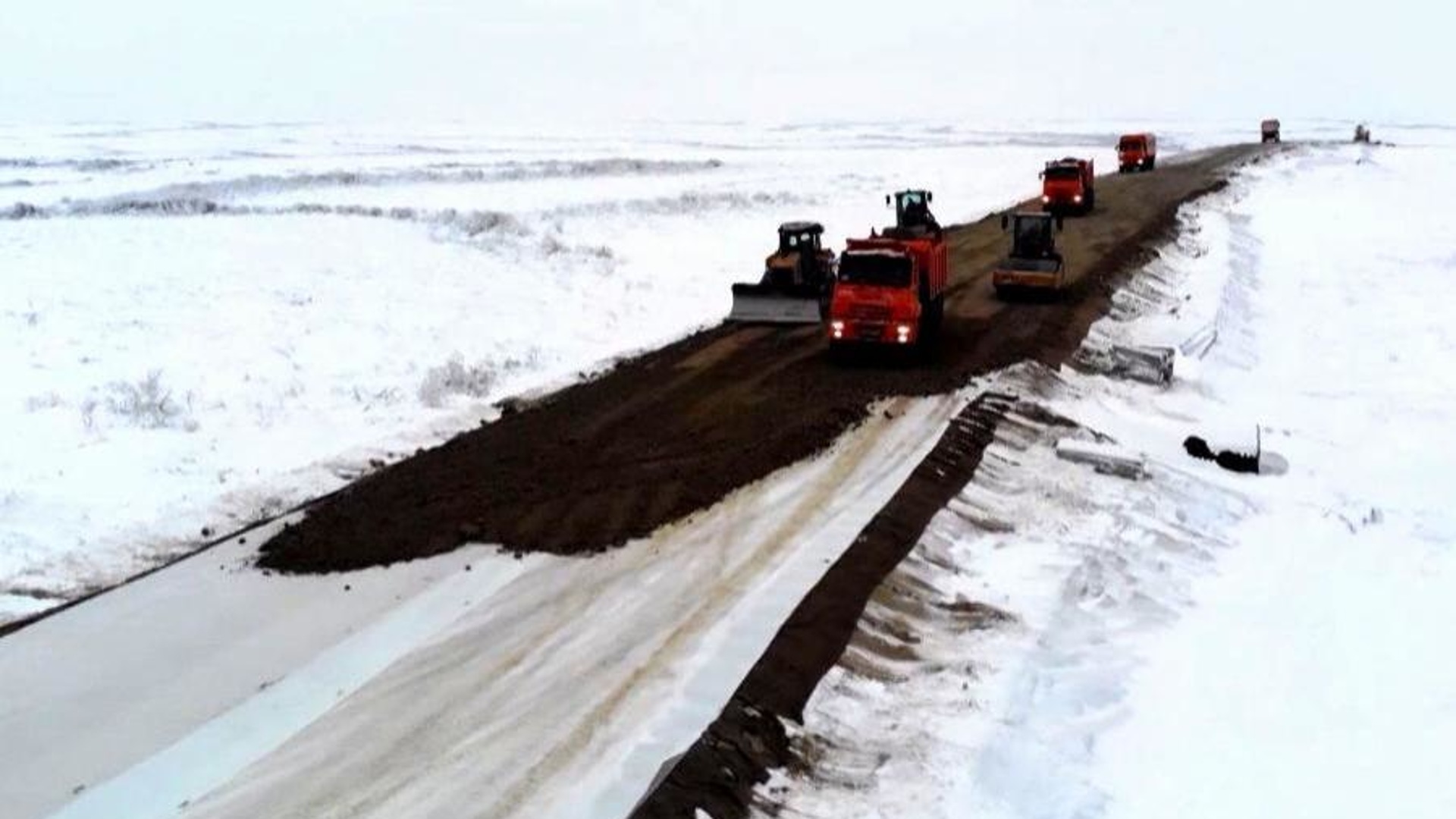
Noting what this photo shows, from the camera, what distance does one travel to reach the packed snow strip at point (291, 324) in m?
17.0

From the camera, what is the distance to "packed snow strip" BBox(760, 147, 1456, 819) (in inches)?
424

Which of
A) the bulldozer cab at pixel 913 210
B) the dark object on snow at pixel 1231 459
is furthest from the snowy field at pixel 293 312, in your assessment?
the dark object on snow at pixel 1231 459

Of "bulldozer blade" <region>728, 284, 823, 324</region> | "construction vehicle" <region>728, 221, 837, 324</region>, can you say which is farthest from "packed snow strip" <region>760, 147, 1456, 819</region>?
"construction vehicle" <region>728, 221, 837, 324</region>

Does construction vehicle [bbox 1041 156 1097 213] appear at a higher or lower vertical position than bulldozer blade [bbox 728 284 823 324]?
higher

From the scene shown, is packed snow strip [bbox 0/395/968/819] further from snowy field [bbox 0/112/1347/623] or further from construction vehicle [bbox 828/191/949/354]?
construction vehicle [bbox 828/191/949/354]

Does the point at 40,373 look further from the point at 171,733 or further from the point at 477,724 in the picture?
the point at 477,724

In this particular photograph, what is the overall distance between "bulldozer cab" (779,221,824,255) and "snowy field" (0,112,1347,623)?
2.67 m

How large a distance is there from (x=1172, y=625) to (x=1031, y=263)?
57.5ft

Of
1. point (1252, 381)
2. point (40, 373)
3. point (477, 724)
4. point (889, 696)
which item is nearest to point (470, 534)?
point (477, 724)

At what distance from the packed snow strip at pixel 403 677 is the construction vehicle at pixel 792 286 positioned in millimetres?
12976

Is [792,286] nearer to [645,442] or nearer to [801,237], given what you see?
[801,237]

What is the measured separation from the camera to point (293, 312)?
30.3 m

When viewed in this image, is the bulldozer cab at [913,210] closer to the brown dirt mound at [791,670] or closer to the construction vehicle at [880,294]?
the construction vehicle at [880,294]

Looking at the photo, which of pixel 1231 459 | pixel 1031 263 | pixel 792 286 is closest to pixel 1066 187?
pixel 1031 263
